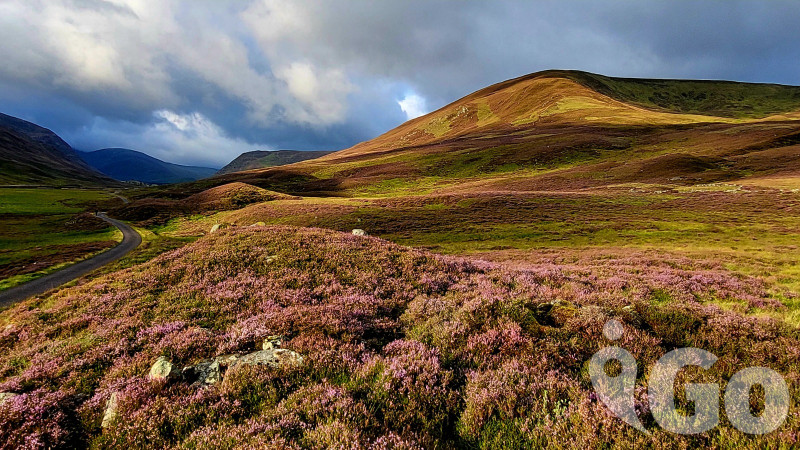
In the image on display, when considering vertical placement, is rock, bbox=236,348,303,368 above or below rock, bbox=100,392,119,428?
above

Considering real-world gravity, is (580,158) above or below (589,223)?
above

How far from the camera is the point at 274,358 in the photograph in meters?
7.44

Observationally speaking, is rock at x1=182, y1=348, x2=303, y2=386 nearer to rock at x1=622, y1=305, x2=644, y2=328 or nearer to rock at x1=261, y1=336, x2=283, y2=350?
rock at x1=261, y1=336, x2=283, y2=350

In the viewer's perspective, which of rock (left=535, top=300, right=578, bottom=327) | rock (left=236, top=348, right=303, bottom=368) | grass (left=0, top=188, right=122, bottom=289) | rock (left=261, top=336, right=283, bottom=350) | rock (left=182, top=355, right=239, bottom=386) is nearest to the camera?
rock (left=182, top=355, right=239, bottom=386)

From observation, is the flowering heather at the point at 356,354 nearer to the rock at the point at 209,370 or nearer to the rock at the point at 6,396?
the rock at the point at 6,396

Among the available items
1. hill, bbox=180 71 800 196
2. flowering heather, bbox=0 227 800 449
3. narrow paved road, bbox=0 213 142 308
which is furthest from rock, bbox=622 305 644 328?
hill, bbox=180 71 800 196

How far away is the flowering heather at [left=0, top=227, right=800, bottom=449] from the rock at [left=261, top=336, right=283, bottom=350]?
20cm

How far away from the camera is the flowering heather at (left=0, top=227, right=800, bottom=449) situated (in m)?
5.24

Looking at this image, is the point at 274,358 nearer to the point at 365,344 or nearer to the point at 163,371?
the point at 365,344

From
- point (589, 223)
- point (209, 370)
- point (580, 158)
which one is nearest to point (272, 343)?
point (209, 370)

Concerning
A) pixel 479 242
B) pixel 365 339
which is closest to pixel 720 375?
pixel 365 339

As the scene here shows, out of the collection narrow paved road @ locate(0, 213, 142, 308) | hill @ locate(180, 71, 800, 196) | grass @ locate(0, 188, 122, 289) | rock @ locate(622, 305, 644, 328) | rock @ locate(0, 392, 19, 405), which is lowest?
narrow paved road @ locate(0, 213, 142, 308)

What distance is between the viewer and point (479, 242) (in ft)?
125

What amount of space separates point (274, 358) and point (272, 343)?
2.25ft
